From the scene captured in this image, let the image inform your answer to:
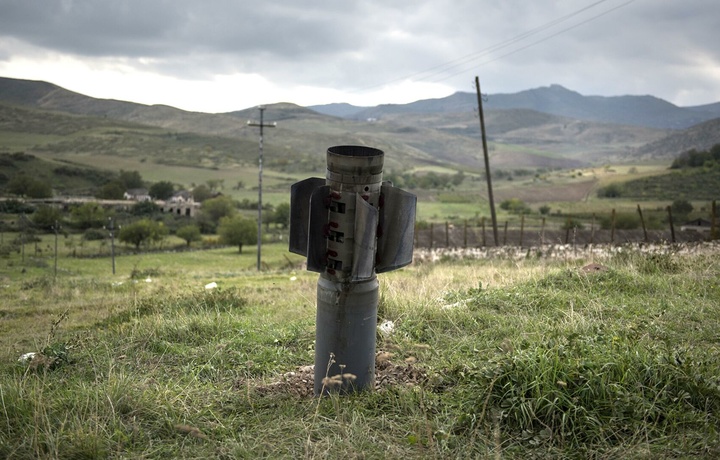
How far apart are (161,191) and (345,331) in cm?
9322

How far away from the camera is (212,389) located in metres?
4.27

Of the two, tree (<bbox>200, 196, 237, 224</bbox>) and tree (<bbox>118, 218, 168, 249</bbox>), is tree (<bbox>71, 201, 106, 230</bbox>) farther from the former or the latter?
tree (<bbox>200, 196, 237, 224</bbox>)

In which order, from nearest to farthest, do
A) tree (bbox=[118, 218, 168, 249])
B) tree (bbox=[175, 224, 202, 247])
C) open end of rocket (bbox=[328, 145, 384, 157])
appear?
open end of rocket (bbox=[328, 145, 384, 157]), tree (bbox=[118, 218, 168, 249]), tree (bbox=[175, 224, 202, 247])

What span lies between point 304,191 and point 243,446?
208 cm

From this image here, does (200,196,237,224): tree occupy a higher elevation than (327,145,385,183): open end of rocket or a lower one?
lower

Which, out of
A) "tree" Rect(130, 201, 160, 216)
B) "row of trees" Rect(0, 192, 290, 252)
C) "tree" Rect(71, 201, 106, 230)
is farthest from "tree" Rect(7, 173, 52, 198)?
"tree" Rect(71, 201, 106, 230)

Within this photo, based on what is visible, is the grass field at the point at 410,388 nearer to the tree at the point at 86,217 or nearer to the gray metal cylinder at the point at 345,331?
the gray metal cylinder at the point at 345,331

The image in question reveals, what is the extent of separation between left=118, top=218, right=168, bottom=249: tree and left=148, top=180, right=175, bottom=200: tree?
124ft

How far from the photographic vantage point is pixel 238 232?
5125 cm

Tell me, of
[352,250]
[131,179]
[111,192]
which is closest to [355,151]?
[352,250]

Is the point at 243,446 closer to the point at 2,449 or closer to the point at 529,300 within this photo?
the point at 2,449

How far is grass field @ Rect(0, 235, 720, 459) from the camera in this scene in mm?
3250

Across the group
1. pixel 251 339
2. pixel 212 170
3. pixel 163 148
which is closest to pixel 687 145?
pixel 212 170

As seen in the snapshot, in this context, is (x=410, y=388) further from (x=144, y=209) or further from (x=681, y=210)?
(x=144, y=209)
